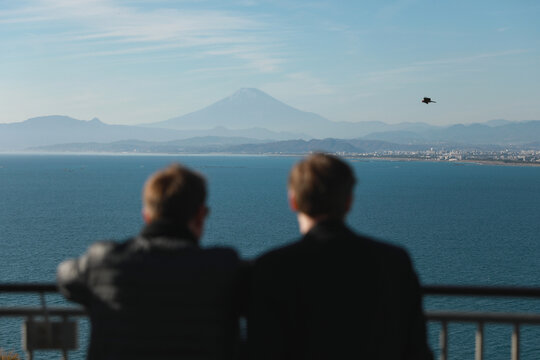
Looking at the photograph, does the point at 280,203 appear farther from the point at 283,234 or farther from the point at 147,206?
the point at 147,206

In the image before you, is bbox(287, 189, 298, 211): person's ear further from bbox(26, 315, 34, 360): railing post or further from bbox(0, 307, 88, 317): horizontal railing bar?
bbox(26, 315, 34, 360): railing post

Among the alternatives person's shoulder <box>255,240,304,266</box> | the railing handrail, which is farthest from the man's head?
the railing handrail

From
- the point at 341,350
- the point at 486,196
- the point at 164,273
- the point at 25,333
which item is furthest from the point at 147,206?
the point at 486,196

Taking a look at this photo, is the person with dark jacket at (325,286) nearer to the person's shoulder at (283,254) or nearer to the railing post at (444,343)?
the person's shoulder at (283,254)

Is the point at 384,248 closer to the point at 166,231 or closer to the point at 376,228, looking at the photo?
the point at 166,231

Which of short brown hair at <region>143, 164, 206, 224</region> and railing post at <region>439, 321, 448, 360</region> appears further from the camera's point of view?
railing post at <region>439, 321, 448, 360</region>

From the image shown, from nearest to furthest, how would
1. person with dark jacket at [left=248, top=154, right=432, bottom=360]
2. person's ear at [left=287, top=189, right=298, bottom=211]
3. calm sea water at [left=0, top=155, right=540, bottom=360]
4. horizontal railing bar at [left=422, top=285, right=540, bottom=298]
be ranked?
1. person with dark jacket at [left=248, top=154, right=432, bottom=360]
2. person's ear at [left=287, top=189, right=298, bottom=211]
3. horizontal railing bar at [left=422, top=285, right=540, bottom=298]
4. calm sea water at [left=0, top=155, right=540, bottom=360]

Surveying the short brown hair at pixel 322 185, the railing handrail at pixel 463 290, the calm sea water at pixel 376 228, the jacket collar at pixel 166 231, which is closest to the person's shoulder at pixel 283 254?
the short brown hair at pixel 322 185

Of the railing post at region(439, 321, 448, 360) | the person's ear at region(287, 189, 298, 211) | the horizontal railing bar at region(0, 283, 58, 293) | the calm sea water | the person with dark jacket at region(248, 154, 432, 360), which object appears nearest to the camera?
the person with dark jacket at region(248, 154, 432, 360)
